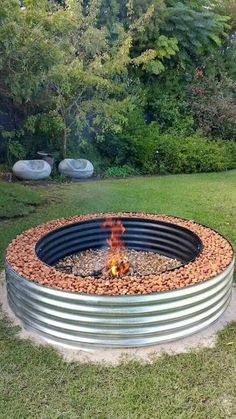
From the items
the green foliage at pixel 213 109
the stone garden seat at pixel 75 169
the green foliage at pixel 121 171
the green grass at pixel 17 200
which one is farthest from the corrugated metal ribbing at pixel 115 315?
the green foliage at pixel 213 109

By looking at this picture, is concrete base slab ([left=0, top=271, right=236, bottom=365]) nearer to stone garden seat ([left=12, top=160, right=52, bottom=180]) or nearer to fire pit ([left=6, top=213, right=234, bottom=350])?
fire pit ([left=6, top=213, right=234, bottom=350])

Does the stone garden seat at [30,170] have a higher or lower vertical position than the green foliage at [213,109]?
lower

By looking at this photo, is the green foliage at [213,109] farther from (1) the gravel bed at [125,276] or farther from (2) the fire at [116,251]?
(1) the gravel bed at [125,276]

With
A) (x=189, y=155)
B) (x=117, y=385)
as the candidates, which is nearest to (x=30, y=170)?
(x=189, y=155)

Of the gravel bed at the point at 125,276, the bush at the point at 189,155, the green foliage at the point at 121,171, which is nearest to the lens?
the gravel bed at the point at 125,276

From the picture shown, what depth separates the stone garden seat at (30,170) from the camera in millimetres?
8188

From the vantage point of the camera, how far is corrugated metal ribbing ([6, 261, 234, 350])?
271cm

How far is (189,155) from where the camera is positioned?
9672mm

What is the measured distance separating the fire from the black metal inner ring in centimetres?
7

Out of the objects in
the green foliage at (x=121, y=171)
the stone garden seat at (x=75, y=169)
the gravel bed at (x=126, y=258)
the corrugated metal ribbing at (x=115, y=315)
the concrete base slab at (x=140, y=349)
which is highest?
the corrugated metal ribbing at (x=115, y=315)

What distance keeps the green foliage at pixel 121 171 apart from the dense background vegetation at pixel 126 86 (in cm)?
4

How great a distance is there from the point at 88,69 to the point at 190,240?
549cm

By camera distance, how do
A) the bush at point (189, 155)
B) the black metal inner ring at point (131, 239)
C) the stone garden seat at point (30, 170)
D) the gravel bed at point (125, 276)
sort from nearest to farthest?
the gravel bed at point (125, 276)
the black metal inner ring at point (131, 239)
the stone garden seat at point (30, 170)
the bush at point (189, 155)

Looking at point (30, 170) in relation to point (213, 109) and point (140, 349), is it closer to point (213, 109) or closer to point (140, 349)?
point (213, 109)
